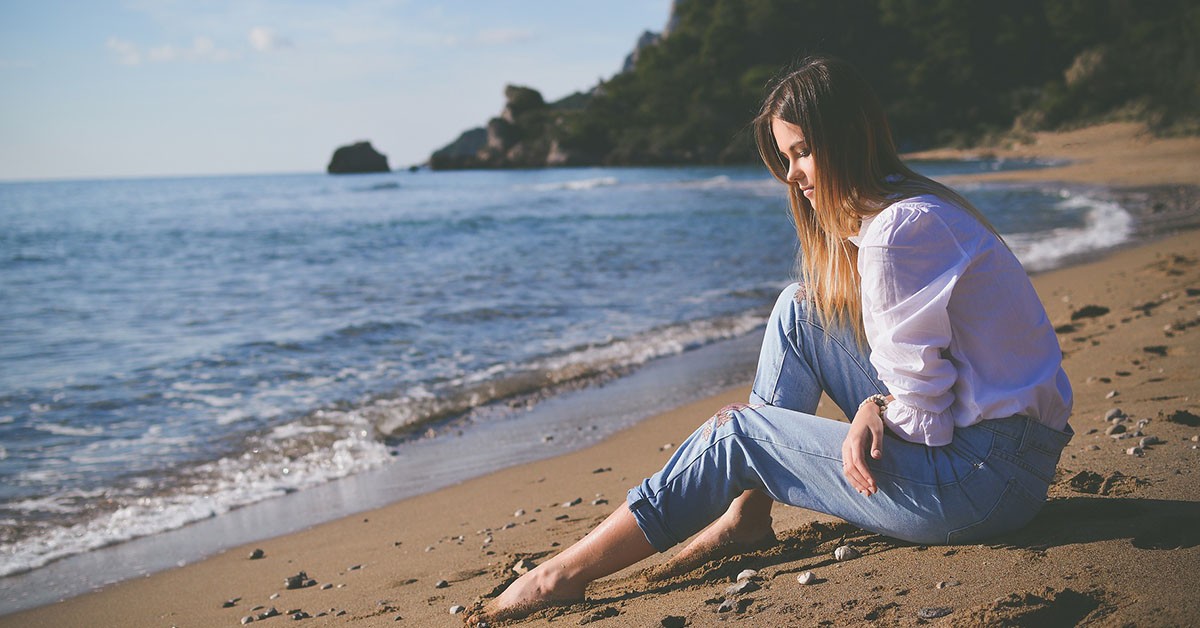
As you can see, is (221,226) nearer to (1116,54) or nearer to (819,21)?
(1116,54)

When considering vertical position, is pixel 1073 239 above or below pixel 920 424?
below

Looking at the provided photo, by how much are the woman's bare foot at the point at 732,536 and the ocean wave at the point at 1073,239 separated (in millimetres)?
9548

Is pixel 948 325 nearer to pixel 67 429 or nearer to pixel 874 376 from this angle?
pixel 874 376

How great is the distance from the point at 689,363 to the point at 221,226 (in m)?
24.2

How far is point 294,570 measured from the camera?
3.84 m

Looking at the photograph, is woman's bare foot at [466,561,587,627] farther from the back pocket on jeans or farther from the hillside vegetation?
the hillside vegetation

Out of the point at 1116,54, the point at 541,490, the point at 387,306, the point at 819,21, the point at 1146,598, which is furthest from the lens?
the point at 819,21

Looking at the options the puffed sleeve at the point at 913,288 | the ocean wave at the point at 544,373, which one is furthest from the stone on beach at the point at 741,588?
the ocean wave at the point at 544,373

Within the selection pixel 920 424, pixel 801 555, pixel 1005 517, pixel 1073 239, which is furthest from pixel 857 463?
pixel 1073 239

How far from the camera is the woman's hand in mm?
2102

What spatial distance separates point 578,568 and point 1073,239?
42.1 feet

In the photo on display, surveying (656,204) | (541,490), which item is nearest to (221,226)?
(656,204)

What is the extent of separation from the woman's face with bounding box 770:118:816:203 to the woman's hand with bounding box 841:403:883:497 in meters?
0.57

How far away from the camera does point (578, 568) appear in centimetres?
250
